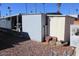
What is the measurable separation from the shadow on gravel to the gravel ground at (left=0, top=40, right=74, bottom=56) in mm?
72

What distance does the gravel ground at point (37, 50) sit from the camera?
7.00m

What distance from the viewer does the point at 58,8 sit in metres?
7.01

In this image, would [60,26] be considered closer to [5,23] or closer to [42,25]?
[42,25]

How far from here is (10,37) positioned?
23.1 feet

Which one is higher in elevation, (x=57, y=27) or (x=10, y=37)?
(x=57, y=27)

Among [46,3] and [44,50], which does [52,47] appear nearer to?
[44,50]

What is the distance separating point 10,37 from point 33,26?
1.37 ft

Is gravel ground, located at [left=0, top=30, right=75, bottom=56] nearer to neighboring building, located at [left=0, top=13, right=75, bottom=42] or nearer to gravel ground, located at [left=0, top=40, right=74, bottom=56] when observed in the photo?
gravel ground, located at [left=0, top=40, right=74, bottom=56]

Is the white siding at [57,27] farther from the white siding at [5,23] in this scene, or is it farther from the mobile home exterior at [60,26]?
the white siding at [5,23]

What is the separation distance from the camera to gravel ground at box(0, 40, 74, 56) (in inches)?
276

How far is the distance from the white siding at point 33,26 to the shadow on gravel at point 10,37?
0.08 m

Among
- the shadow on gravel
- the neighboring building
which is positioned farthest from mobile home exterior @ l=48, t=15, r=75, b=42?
the shadow on gravel

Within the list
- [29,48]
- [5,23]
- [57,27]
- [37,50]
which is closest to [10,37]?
[5,23]

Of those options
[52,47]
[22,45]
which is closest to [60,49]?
[52,47]
